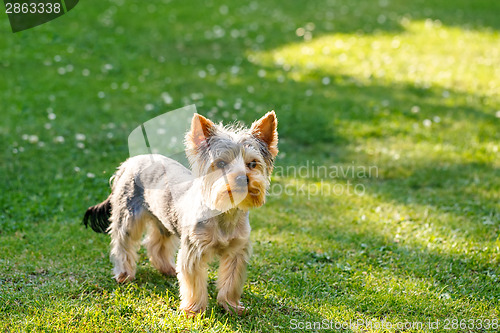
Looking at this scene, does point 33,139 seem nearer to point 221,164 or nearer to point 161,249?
point 161,249

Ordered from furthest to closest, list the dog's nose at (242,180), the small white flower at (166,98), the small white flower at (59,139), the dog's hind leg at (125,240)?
the small white flower at (166,98)
the small white flower at (59,139)
the dog's hind leg at (125,240)
the dog's nose at (242,180)

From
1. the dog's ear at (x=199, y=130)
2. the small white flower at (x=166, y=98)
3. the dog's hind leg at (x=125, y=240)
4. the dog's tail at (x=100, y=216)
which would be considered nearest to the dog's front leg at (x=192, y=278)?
the dog's hind leg at (x=125, y=240)

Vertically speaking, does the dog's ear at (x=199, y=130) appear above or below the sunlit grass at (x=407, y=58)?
above

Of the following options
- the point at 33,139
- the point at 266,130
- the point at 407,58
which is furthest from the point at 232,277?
the point at 407,58

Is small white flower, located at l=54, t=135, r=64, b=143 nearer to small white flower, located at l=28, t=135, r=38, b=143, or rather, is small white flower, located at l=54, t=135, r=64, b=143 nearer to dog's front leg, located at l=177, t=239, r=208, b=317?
small white flower, located at l=28, t=135, r=38, b=143

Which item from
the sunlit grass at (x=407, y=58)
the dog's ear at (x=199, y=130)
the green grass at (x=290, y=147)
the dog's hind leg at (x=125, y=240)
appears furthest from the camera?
the sunlit grass at (x=407, y=58)

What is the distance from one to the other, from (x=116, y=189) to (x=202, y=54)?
8.34m

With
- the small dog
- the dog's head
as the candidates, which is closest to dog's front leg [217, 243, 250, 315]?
the small dog

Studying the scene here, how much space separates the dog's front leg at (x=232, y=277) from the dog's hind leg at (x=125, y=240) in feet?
3.25

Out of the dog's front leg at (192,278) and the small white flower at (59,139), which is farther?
the small white flower at (59,139)

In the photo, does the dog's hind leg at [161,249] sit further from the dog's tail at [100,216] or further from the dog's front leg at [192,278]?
the dog's front leg at [192,278]

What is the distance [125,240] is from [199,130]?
1.53m

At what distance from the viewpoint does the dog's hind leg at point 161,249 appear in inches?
223

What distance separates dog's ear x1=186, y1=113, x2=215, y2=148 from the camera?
4.54 metres
